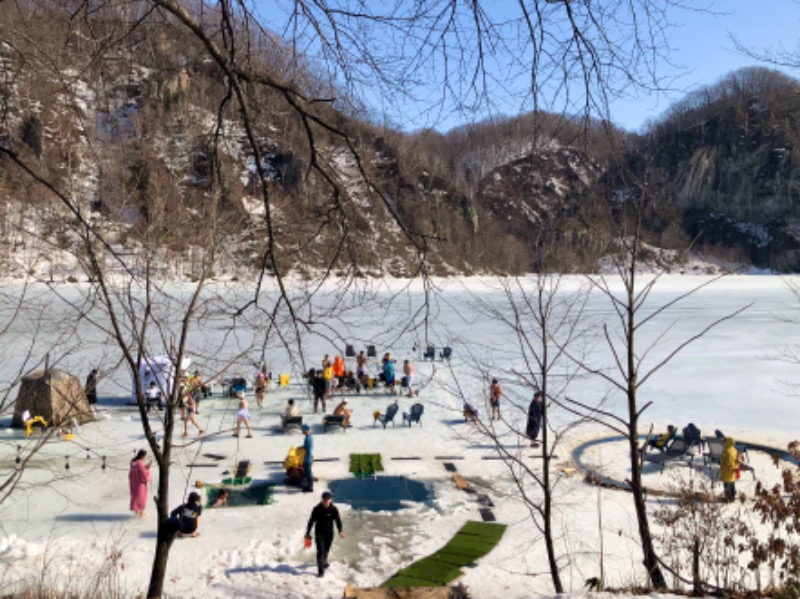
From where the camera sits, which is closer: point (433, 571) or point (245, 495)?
point (433, 571)

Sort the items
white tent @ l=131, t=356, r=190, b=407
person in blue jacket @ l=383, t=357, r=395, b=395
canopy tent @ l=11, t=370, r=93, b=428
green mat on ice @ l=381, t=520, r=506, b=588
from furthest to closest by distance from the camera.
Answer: person in blue jacket @ l=383, t=357, r=395, b=395 → canopy tent @ l=11, t=370, r=93, b=428 → white tent @ l=131, t=356, r=190, b=407 → green mat on ice @ l=381, t=520, r=506, b=588

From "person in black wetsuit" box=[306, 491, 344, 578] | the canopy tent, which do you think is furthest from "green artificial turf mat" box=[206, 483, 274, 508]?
the canopy tent

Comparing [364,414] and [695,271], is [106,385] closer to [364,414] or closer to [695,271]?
[364,414]

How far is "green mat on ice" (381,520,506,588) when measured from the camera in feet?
24.2

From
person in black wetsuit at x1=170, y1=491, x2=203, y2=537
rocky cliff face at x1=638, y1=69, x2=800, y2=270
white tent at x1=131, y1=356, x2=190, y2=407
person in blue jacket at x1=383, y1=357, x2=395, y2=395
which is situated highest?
rocky cliff face at x1=638, y1=69, x2=800, y2=270

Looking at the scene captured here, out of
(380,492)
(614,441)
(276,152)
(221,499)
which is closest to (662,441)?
(614,441)

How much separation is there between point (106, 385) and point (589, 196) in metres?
15.8

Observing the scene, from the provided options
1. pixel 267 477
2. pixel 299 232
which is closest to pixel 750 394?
pixel 267 477

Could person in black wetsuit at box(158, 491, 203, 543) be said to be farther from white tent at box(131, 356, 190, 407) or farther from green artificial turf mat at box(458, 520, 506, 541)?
green artificial turf mat at box(458, 520, 506, 541)

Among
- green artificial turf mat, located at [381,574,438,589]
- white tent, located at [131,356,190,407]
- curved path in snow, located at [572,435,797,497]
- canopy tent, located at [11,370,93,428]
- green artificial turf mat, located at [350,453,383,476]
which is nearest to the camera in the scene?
green artificial turf mat, located at [381,574,438,589]

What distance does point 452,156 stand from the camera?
10.2 feet

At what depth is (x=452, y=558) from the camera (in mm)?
8000

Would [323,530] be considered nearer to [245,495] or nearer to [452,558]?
[452,558]

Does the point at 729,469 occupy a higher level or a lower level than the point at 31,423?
higher
